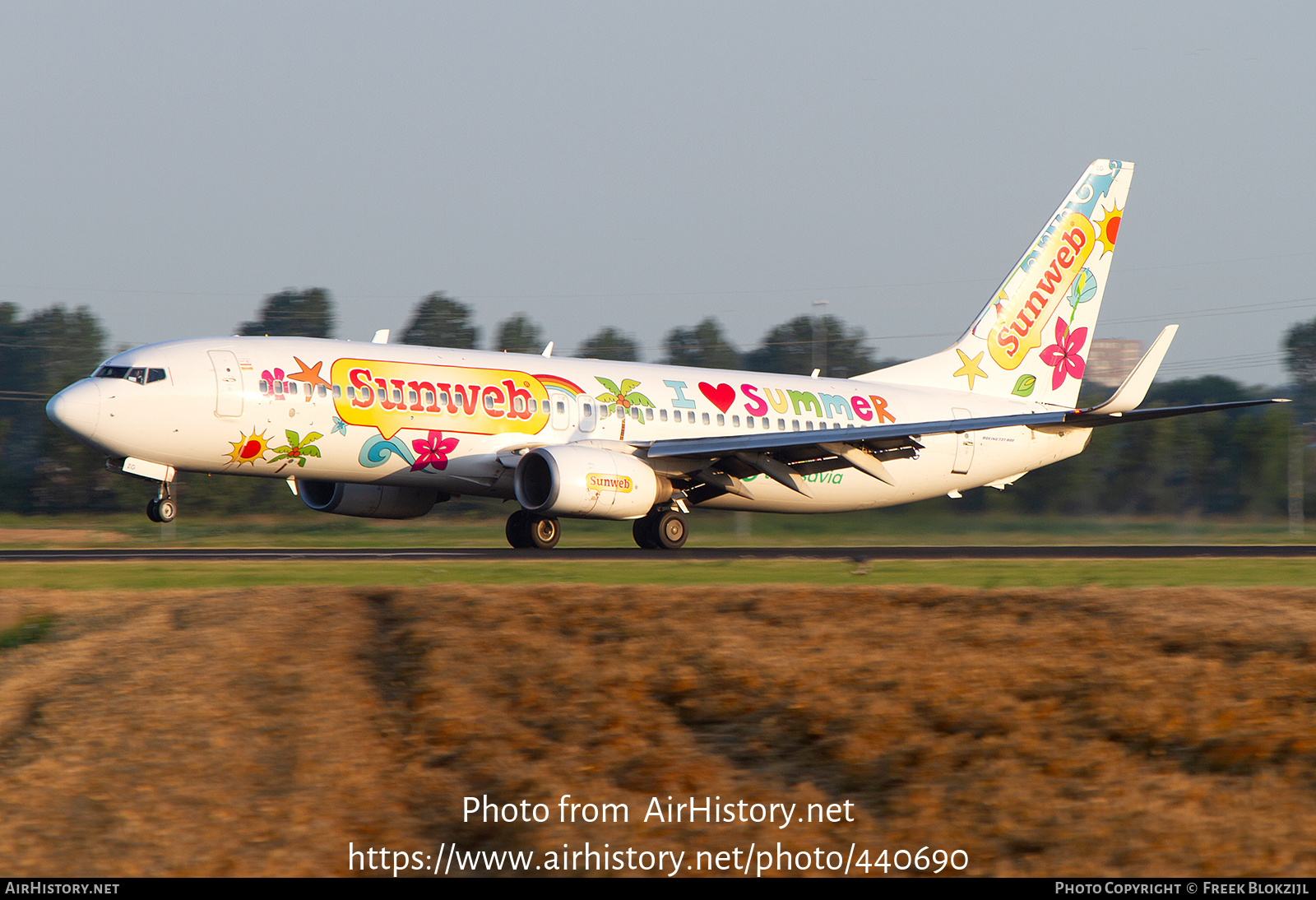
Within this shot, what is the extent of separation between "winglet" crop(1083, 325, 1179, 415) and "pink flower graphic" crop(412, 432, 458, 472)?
11034 millimetres

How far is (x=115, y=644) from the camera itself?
32.4 ft

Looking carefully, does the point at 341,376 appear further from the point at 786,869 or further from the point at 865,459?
the point at 786,869

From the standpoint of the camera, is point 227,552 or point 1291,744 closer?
point 1291,744

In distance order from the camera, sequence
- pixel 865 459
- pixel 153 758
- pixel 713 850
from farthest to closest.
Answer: pixel 865 459 < pixel 153 758 < pixel 713 850

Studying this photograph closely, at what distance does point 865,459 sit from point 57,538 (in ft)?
53.2

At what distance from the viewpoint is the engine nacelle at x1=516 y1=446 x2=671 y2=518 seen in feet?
65.0

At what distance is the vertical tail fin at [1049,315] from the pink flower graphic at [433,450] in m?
10.8

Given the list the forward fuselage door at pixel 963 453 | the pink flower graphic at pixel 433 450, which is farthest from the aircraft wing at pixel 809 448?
the pink flower graphic at pixel 433 450

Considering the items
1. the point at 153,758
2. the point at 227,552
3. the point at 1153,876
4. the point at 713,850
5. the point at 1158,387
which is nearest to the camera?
the point at 1153,876

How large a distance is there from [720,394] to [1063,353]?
943 cm

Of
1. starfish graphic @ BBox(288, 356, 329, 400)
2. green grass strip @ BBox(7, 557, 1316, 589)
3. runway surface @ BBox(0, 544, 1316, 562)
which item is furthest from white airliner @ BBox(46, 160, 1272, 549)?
green grass strip @ BBox(7, 557, 1316, 589)
